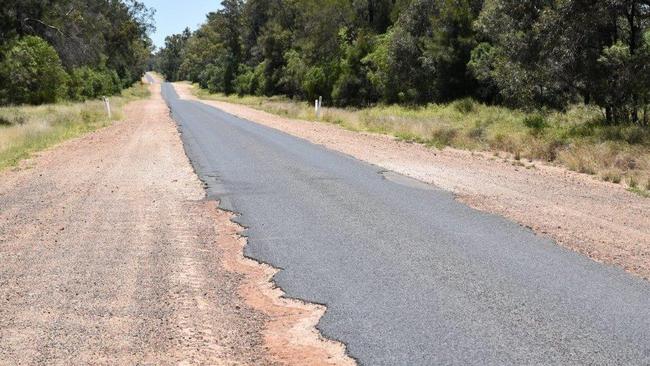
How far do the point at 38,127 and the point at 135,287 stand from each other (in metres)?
21.1

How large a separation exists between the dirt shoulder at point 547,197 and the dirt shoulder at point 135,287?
3723 millimetres

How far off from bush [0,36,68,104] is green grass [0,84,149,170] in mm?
5382

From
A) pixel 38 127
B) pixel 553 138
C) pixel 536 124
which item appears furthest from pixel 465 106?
pixel 38 127

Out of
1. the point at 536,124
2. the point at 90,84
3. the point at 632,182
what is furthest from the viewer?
the point at 90,84

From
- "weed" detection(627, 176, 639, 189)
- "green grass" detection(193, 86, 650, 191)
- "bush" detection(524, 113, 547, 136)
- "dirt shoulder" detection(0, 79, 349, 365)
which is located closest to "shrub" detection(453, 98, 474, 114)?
"green grass" detection(193, 86, 650, 191)

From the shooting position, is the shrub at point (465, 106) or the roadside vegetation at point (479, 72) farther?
the shrub at point (465, 106)

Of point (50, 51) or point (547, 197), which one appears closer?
point (547, 197)

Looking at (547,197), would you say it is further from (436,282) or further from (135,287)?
(135,287)

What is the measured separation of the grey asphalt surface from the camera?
13.1 feet

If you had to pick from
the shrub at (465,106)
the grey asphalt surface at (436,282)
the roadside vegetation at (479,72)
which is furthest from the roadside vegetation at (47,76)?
the shrub at (465,106)

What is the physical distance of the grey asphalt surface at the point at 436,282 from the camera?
13.1 ft

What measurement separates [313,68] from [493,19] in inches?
1149

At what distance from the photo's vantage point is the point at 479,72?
1261 inches

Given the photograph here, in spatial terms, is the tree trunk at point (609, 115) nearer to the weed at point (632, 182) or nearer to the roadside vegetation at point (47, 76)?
the weed at point (632, 182)
